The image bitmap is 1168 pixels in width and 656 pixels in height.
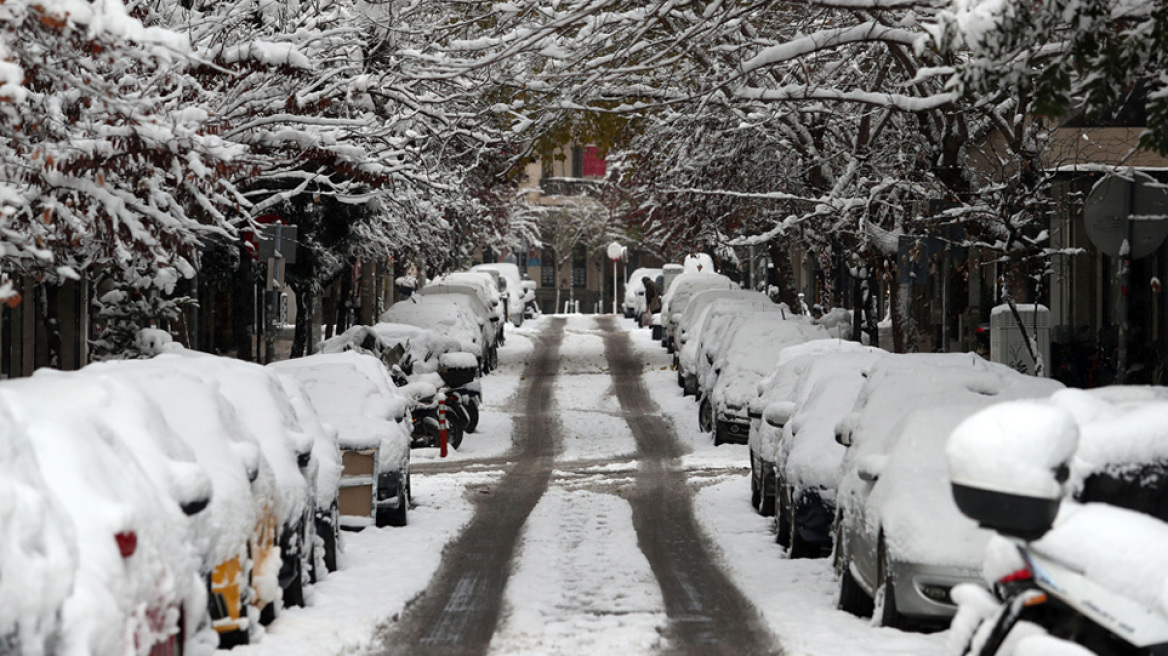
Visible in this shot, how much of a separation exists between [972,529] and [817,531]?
149 inches

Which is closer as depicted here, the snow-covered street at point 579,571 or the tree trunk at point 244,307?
the snow-covered street at point 579,571

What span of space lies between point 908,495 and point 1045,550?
3.99 m

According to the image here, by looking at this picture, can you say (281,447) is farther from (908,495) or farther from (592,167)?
(592,167)

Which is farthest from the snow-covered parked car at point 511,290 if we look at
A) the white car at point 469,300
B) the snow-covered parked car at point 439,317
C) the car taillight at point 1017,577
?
the car taillight at point 1017,577

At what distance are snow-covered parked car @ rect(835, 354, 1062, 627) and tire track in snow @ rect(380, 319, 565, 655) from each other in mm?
2452

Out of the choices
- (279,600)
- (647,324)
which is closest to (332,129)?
(279,600)

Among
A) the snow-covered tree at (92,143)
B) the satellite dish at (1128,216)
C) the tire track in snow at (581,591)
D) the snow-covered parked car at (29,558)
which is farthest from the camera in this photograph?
the satellite dish at (1128,216)

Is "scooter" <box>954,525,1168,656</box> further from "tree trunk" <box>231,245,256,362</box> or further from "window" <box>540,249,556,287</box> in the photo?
"window" <box>540,249,556,287</box>

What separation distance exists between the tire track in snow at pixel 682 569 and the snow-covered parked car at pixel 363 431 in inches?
95.7

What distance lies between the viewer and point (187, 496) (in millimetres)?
7504

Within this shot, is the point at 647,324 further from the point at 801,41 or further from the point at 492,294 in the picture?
the point at 801,41

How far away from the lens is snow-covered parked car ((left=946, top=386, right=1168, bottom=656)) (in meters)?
5.26

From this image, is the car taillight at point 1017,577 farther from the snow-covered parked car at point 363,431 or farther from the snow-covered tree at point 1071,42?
the snow-covered parked car at point 363,431

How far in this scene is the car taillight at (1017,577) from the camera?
5.70 meters
